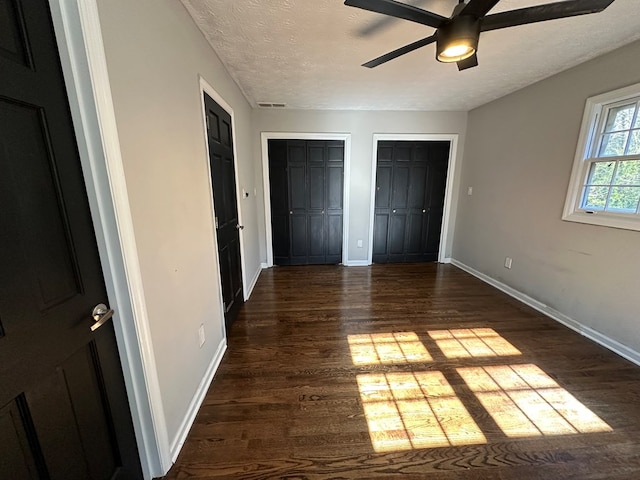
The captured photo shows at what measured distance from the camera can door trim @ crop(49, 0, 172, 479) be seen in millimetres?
781

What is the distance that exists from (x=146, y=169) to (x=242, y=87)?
2.21m

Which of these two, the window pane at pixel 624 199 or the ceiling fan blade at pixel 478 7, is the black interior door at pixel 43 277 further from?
the window pane at pixel 624 199

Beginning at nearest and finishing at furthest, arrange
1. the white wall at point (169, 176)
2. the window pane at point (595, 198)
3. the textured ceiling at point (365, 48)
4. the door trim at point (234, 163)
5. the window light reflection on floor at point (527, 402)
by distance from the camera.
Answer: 1. the white wall at point (169, 176)
2. the window light reflection on floor at point (527, 402)
3. the textured ceiling at point (365, 48)
4. the door trim at point (234, 163)
5. the window pane at point (595, 198)

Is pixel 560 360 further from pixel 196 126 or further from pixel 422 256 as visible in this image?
pixel 196 126

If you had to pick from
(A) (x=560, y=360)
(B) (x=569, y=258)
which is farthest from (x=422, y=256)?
(A) (x=560, y=360)

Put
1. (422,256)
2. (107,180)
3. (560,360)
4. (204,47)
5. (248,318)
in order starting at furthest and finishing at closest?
1. (422,256)
2. (248,318)
3. (560,360)
4. (204,47)
5. (107,180)

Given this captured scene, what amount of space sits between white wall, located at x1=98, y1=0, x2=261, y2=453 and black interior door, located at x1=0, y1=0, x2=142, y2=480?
18 cm

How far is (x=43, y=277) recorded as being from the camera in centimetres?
73

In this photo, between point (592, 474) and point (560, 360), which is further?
point (560, 360)

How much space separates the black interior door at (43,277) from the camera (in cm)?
64

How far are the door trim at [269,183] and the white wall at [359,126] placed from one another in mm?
58

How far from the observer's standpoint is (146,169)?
1.09 meters

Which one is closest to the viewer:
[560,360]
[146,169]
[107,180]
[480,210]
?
[107,180]

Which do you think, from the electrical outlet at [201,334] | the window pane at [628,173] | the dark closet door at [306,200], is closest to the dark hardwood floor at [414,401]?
the electrical outlet at [201,334]
